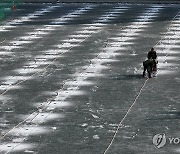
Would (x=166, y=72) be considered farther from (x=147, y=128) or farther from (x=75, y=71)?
(x=147, y=128)

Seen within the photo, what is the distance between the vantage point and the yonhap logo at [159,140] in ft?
91.8

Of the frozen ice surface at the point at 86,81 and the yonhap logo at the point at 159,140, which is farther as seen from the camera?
the frozen ice surface at the point at 86,81

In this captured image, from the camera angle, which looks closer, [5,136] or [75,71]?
[5,136]

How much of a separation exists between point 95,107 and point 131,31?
2263 cm

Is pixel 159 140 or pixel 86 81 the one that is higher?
pixel 159 140

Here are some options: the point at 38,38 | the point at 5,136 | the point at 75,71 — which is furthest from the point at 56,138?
the point at 38,38

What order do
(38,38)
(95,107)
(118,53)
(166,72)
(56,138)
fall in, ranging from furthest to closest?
(38,38) < (118,53) < (166,72) < (95,107) < (56,138)

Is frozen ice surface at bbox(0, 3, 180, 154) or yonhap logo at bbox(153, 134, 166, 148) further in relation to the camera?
frozen ice surface at bbox(0, 3, 180, 154)

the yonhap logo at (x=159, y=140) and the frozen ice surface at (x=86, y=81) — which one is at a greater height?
the yonhap logo at (x=159, y=140)

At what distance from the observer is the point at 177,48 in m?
49.1

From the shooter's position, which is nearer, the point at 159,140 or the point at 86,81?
the point at 159,140

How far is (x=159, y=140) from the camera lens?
2855 cm

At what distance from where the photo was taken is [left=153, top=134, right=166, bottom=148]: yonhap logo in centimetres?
2800

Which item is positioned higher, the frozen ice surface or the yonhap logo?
the yonhap logo
